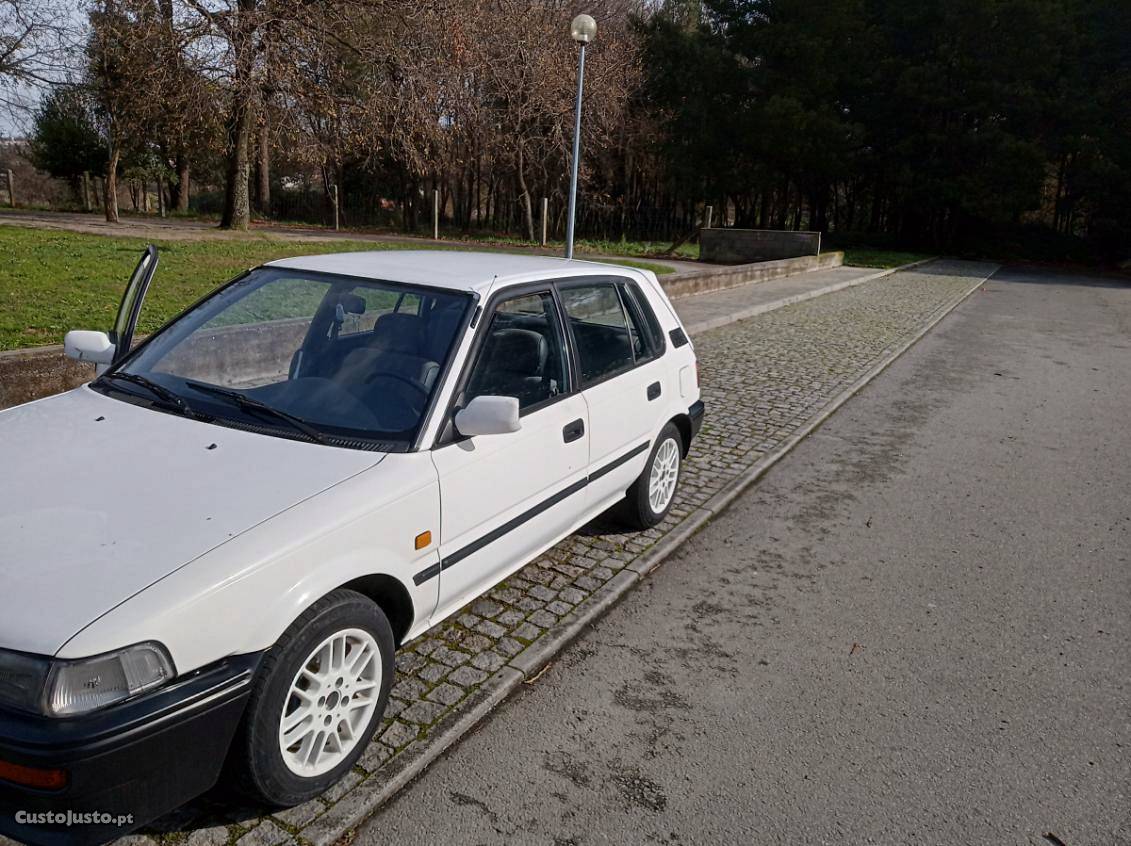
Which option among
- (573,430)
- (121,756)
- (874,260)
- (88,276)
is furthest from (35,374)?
(874,260)

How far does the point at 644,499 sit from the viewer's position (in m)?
5.21

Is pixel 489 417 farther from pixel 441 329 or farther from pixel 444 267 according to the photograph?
pixel 444 267

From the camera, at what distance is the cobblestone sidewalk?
111 inches

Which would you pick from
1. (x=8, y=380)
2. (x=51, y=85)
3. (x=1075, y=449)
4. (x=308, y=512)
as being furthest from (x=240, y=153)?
(x=308, y=512)

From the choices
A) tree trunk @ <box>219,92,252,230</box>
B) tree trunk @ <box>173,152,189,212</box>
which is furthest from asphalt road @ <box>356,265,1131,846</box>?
tree trunk @ <box>173,152,189,212</box>

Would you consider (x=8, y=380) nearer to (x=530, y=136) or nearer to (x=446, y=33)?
(x=446, y=33)

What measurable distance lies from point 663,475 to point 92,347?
3185mm

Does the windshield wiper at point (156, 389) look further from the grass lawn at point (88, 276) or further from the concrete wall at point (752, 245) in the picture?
the concrete wall at point (752, 245)

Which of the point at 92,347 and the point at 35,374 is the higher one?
the point at 92,347

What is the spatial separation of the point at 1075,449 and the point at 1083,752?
16.8 feet

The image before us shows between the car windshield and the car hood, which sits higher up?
the car windshield

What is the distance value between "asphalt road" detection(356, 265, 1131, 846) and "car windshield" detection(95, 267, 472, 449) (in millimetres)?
1325

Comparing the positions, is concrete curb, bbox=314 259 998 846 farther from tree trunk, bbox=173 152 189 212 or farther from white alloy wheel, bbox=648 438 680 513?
tree trunk, bbox=173 152 189 212

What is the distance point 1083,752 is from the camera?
3355mm
